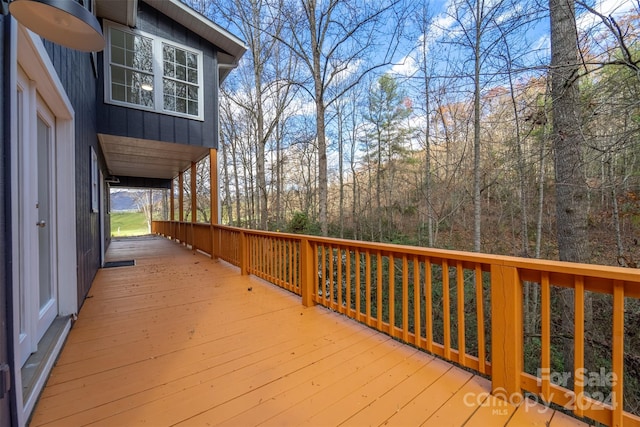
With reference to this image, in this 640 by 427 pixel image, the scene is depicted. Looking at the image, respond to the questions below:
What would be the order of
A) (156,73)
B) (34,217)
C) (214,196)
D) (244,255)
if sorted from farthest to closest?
(214,196) < (156,73) < (244,255) < (34,217)

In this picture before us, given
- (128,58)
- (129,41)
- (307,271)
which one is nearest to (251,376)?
(307,271)

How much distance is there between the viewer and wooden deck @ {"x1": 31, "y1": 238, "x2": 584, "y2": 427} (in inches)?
57.5

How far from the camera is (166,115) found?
18.3ft

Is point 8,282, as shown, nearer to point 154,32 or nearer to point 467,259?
point 467,259

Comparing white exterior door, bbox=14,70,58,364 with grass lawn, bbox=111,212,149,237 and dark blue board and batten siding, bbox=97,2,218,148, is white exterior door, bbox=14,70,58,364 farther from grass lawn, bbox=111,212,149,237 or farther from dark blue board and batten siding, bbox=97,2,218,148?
grass lawn, bbox=111,212,149,237

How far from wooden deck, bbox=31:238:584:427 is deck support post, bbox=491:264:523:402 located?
0.33 ft

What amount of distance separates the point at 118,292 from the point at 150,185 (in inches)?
352

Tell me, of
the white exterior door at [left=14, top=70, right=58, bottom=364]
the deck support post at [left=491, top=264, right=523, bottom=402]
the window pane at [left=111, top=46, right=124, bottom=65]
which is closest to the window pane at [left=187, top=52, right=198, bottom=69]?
the window pane at [left=111, top=46, right=124, bottom=65]

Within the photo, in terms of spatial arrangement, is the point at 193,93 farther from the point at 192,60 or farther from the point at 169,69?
the point at 192,60

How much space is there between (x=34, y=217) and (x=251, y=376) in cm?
187

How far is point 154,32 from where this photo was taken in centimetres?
553

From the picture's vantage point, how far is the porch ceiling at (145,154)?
571cm

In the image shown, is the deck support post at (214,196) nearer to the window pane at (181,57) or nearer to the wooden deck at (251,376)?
the window pane at (181,57)

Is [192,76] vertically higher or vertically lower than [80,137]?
higher
